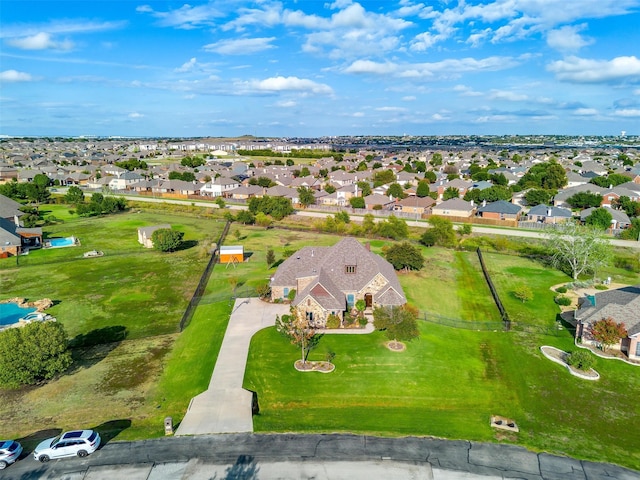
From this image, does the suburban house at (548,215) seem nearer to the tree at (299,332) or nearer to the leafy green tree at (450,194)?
the leafy green tree at (450,194)

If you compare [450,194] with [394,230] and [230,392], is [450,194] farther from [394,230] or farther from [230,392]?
[230,392]

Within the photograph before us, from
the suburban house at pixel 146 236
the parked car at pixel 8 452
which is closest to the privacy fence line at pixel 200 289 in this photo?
the suburban house at pixel 146 236

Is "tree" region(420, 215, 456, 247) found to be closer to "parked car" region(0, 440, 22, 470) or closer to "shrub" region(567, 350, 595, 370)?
"shrub" region(567, 350, 595, 370)

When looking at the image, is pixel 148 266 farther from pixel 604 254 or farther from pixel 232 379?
pixel 604 254

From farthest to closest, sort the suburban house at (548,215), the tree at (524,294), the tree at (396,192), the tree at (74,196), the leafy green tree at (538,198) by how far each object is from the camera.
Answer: the tree at (396,192), the tree at (74,196), the leafy green tree at (538,198), the suburban house at (548,215), the tree at (524,294)

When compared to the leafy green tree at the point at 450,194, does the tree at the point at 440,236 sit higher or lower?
lower

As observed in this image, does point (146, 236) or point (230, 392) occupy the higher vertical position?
point (146, 236)

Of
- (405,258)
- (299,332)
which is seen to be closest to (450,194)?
(405,258)
